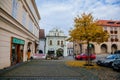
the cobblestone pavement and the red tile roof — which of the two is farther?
the red tile roof

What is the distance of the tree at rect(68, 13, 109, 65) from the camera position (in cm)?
1778

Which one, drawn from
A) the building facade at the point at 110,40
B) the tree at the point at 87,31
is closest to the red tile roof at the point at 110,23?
the building facade at the point at 110,40

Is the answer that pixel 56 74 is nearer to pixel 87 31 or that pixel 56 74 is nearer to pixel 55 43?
pixel 87 31

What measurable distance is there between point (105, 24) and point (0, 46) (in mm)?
46536

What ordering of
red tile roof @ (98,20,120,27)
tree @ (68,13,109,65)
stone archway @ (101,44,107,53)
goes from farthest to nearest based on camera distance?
red tile roof @ (98,20,120,27), stone archway @ (101,44,107,53), tree @ (68,13,109,65)

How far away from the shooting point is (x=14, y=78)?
30.4 feet

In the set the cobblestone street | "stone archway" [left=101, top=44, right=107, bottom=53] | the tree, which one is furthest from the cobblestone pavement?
"stone archway" [left=101, top=44, right=107, bottom=53]

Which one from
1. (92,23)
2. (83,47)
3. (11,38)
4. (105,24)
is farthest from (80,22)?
(105,24)

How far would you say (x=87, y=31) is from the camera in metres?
17.8

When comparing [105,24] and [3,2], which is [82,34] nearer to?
[3,2]

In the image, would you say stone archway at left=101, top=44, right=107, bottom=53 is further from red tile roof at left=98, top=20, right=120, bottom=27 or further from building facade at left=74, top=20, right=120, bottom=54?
red tile roof at left=98, top=20, right=120, bottom=27

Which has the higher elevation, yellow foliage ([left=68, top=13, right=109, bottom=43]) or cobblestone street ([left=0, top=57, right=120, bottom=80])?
yellow foliage ([left=68, top=13, right=109, bottom=43])

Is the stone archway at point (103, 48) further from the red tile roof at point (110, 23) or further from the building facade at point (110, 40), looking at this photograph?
the red tile roof at point (110, 23)

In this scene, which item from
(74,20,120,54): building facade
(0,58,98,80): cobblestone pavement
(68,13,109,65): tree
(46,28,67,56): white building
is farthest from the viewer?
(46,28,67,56): white building
